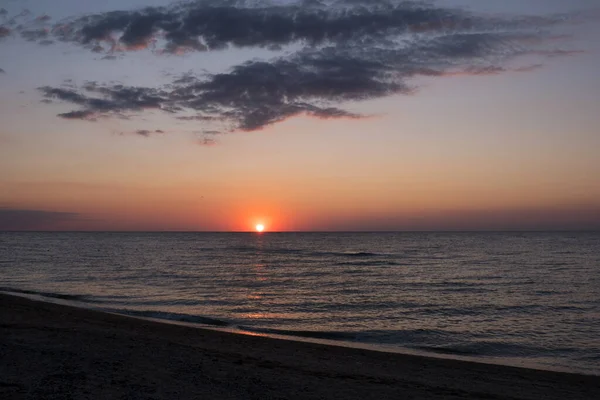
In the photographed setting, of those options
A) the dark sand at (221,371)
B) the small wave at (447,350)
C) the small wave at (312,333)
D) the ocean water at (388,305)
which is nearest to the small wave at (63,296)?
the ocean water at (388,305)

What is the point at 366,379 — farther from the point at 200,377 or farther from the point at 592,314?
the point at 592,314

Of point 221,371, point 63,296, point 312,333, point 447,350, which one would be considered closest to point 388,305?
point 312,333

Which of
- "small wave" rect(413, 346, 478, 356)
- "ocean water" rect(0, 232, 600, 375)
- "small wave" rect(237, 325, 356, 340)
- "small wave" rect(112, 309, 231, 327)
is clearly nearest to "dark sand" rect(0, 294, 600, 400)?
"small wave" rect(413, 346, 478, 356)

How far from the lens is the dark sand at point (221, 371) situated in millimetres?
10859

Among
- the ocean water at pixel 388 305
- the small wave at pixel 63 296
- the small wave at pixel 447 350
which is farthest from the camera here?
the small wave at pixel 63 296

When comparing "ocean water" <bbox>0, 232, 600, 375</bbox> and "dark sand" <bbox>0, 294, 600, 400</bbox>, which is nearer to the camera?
"dark sand" <bbox>0, 294, 600, 400</bbox>

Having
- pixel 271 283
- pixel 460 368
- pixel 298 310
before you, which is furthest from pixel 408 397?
pixel 271 283

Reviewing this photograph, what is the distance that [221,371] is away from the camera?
12.8 meters

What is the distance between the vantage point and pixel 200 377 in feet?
39.4

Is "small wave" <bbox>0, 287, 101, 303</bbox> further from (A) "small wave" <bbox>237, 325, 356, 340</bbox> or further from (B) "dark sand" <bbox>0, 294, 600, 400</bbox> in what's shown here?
(A) "small wave" <bbox>237, 325, 356, 340</bbox>

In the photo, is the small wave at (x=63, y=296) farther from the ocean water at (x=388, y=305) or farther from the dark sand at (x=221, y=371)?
the dark sand at (x=221, y=371)

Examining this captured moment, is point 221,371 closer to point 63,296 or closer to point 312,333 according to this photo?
point 312,333

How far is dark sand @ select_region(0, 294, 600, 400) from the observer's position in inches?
428

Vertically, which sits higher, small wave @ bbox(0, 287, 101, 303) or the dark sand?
the dark sand
